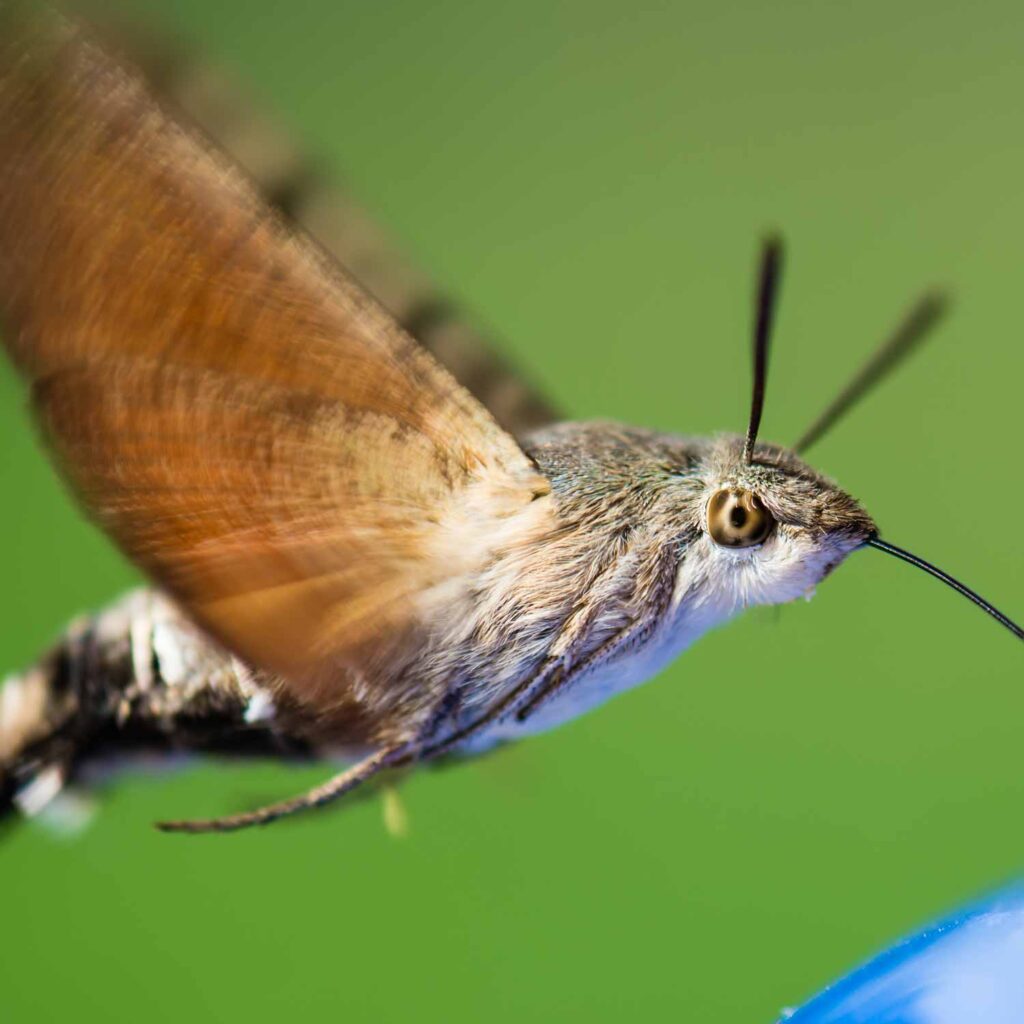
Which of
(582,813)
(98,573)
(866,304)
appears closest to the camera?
(582,813)

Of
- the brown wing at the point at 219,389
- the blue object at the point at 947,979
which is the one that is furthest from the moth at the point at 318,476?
the blue object at the point at 947,979

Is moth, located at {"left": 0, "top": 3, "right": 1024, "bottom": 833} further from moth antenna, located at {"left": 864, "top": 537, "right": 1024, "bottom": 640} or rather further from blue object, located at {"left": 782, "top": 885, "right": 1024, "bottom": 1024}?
blue object, located at {"left": 782, "top": 885, "right": 1024, "bottom": 1024}

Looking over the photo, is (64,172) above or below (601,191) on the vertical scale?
above

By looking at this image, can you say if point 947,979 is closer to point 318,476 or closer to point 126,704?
point 318,476

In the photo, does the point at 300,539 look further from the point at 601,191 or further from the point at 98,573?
the point at 601,191

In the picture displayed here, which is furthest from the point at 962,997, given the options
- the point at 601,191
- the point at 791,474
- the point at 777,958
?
the point at 601,191

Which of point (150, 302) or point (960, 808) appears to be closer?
point (150, 302)
